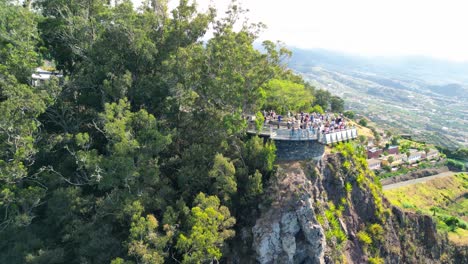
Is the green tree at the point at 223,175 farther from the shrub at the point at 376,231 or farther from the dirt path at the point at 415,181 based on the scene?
the dirt path at the point at 415,181

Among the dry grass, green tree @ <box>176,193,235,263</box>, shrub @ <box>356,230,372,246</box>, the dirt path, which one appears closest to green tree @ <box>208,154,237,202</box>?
green tree @ <box>176,193,235,263</box>

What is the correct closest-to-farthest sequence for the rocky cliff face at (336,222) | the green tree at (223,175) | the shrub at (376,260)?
the green tree at (223,175)
the rocky cliff face at (336,222)
the shrub at (376,260)

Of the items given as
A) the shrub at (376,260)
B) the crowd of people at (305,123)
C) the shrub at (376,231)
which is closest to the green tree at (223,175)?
the crowd of people at (305,123)

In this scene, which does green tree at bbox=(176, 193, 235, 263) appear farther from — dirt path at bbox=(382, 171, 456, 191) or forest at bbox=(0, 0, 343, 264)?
dirt path at bbox=(382, 171, 456, 191)

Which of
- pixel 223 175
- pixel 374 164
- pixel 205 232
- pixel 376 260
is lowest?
pixel 374 164

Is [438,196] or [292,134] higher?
[292,134]

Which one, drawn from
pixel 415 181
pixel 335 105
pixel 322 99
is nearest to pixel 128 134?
pixel 322 99

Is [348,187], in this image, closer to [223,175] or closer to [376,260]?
[376,260]
